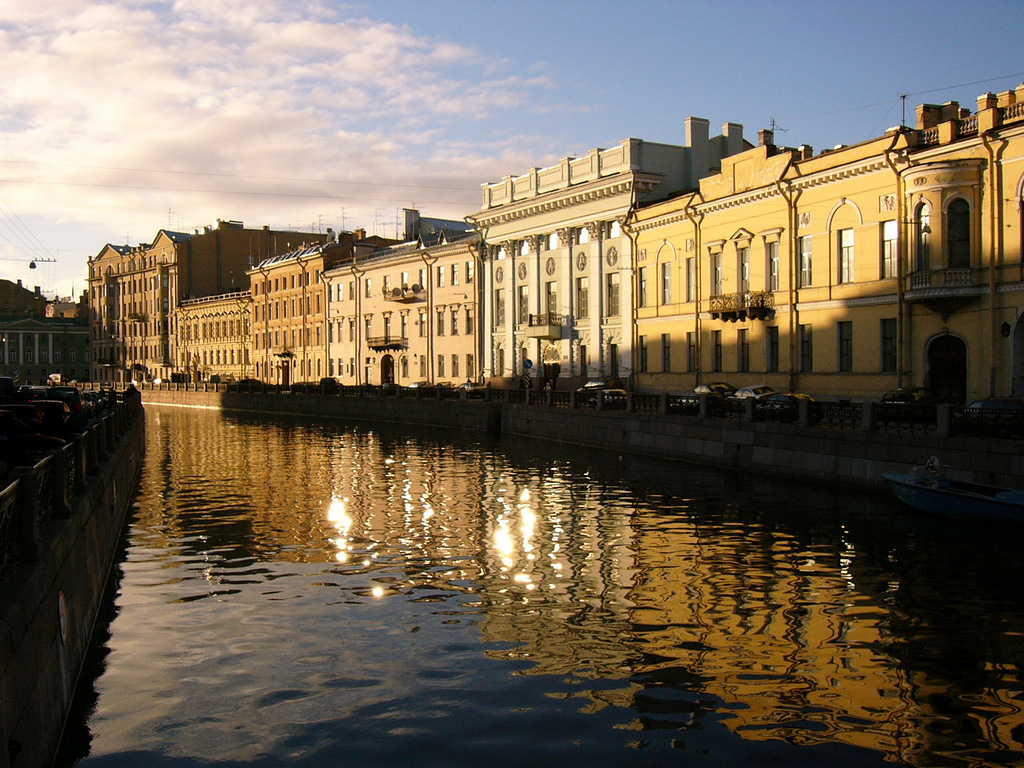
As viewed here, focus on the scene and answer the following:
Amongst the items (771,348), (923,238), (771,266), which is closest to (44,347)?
(771,266)

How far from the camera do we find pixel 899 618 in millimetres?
11516

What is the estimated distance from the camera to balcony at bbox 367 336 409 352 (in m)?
64.2

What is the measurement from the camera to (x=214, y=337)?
9312 cm

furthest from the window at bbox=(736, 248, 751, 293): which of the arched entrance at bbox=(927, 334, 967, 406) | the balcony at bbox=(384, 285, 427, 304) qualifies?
the balcony at bbox=(384, 285, 427, 304)

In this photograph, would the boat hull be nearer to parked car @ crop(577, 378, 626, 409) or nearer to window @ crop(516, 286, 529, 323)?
parked car @ crop(577, 378, 626, 409)

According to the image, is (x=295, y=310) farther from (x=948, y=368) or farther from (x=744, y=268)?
(x=948, y=368)

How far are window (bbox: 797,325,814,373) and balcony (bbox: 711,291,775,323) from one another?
187 centimetres

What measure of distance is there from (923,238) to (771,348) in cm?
866

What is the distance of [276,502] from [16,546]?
14.5 metres

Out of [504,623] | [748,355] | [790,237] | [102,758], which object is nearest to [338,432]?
[748,355]

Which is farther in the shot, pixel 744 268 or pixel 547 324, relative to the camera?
pixel 547 324

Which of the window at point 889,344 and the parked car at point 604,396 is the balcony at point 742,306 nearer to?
the parked car at point 604,396

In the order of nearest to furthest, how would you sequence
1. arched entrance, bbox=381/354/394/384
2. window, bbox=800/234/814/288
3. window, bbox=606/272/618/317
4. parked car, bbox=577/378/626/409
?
1. parked car, bbox=577/378/626/409
2. window, bbox=800/234/814/288
3. window, bbox=606/272/618/317
4. arched entrance, bbox=381/354/394/384

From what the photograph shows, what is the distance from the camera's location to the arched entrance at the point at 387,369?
66.2 meters
